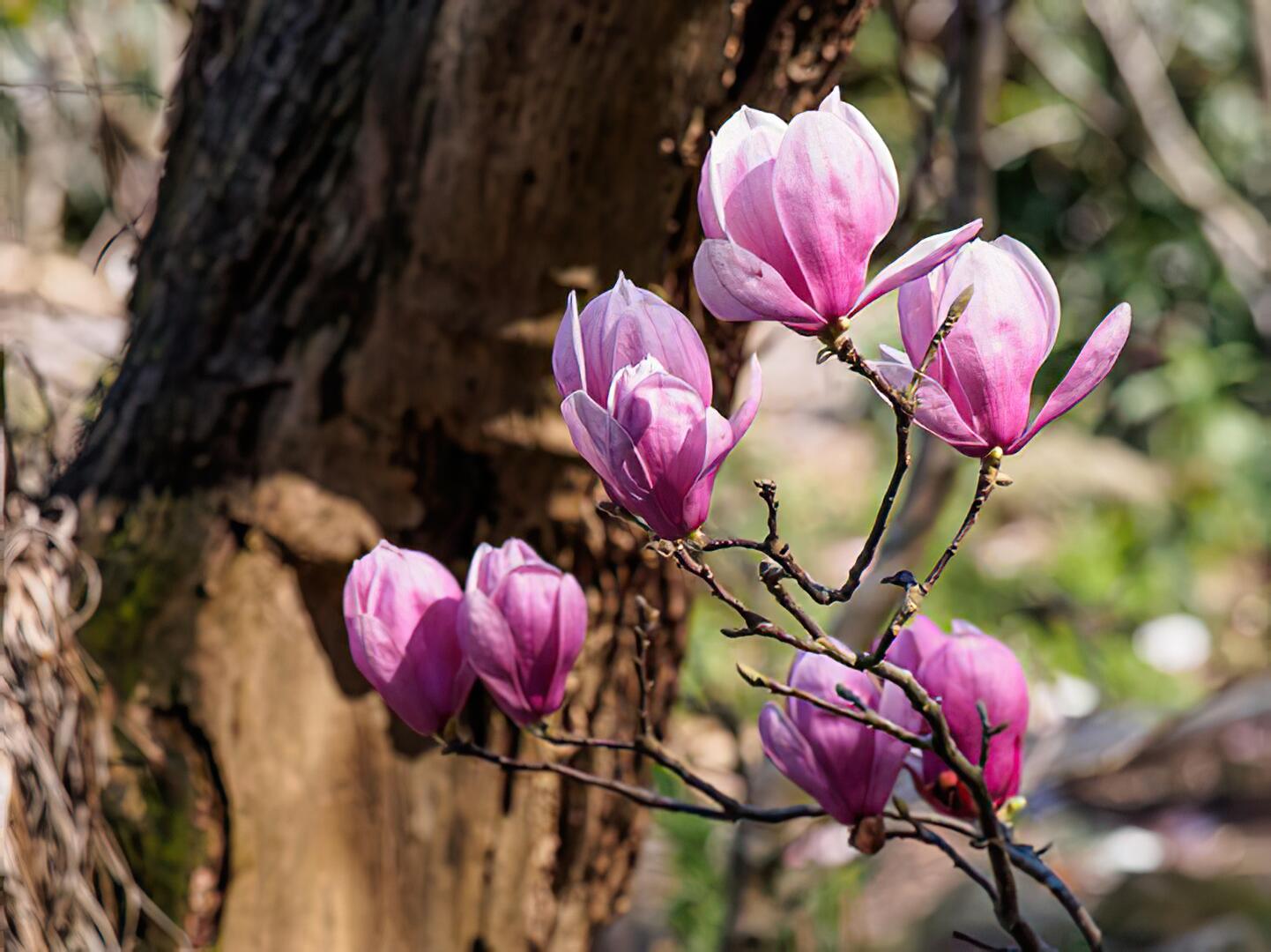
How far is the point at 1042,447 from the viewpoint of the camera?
4699mm

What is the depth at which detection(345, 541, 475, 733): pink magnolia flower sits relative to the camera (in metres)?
0.54

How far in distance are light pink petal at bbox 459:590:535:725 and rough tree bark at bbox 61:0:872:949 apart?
366 millimetres

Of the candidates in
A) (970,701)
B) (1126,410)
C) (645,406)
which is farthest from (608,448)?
(1126,410)

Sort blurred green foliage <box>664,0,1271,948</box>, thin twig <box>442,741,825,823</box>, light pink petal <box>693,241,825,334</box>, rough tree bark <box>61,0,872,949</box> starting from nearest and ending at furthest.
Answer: light pink petal <box>693,241,825,334</box> < thin twig <box>442,741,825,823</box> < rough tree bark <box>61,0,872,949</box> < blurred green foliage <box>664,0,1271,948</box>

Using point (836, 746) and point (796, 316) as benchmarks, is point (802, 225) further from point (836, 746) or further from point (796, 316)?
point (836, 746)

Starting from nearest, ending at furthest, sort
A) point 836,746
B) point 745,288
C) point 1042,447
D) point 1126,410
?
point 745,288 → point 836,746 → point 1042,447 → point 1126,410

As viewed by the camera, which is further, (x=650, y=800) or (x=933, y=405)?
(x=650, y=800)

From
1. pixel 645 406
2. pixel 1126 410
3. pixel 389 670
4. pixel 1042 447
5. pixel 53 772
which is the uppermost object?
pixel 1126 410

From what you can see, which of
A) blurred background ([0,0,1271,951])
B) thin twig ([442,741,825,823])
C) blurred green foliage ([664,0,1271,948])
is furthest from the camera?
blurred green foliage ([664,0,1271,948])

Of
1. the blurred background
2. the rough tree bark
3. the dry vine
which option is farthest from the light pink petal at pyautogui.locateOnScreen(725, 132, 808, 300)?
the dry vine

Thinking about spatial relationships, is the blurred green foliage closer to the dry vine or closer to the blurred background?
the blurred background

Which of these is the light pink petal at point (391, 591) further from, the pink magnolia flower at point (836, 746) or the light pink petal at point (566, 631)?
the pink magnolia flower at point (836, 746)

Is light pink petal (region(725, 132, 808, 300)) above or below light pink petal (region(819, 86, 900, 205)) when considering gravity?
below

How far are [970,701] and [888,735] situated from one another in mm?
43
